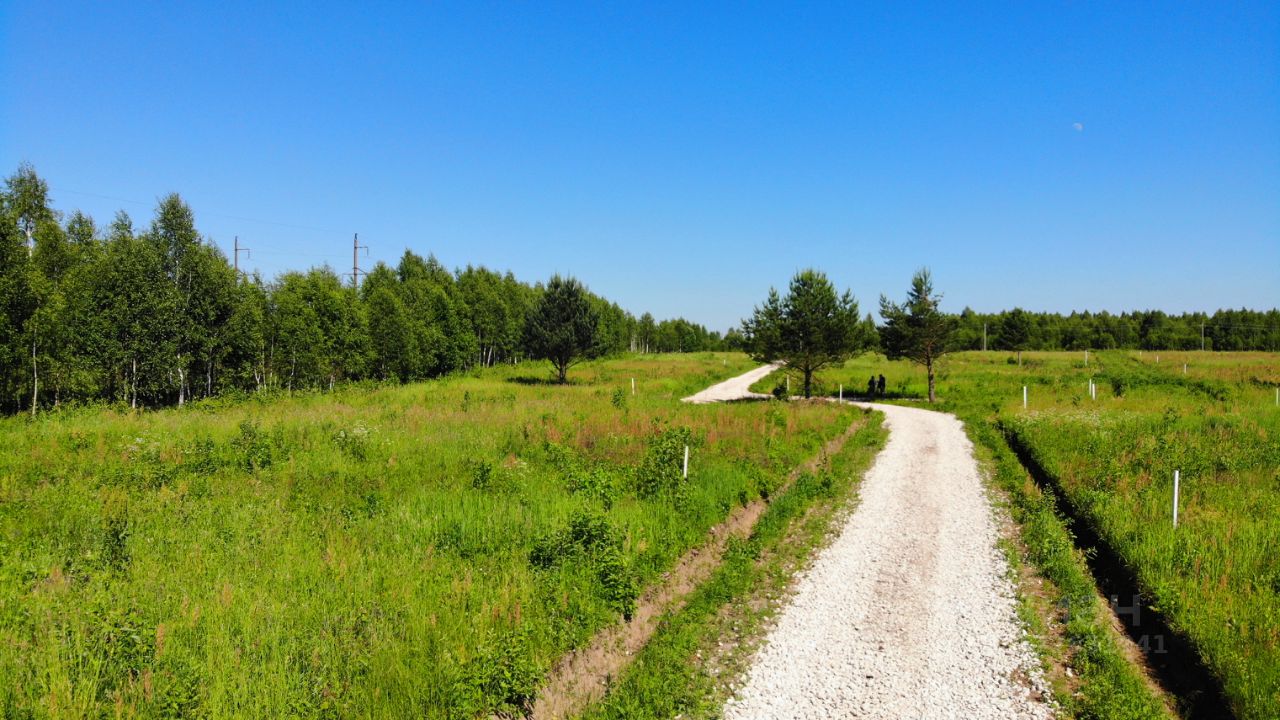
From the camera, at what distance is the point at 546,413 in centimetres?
2392

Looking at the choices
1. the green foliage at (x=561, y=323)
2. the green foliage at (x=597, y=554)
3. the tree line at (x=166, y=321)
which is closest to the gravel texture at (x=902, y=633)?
the green foliage at (x=597, y=554)

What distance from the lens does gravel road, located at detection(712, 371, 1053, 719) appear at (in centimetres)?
625

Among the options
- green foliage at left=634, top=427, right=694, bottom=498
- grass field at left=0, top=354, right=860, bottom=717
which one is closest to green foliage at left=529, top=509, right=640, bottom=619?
grass field at left=0, top=354, right=860, bottom=717

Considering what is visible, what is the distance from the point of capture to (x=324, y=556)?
8578 mm

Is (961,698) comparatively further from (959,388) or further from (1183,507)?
(959,388)

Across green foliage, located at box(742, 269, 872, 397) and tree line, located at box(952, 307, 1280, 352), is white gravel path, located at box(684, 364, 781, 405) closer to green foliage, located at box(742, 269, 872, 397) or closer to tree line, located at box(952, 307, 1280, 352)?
green foliage, located at box(742, 269, 872, 397)

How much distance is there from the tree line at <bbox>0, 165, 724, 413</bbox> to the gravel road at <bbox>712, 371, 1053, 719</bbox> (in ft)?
107

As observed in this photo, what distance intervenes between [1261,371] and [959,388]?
82.8 ft

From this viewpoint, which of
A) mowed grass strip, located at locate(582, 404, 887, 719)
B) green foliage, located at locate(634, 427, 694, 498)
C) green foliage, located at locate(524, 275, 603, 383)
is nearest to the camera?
mowed grass strip, located at locate(582, 404, 887, 719)

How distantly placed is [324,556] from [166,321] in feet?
100

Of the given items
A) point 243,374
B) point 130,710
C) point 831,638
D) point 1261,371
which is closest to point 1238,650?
point 831,638

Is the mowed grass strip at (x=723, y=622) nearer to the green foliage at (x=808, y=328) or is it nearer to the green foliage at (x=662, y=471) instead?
the green foliage at (x=662, y=471)

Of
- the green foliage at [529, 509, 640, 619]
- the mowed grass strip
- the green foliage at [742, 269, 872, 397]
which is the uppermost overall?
the green foliage at [742, 269, 872, 397]

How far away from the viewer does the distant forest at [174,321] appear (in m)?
25.6
